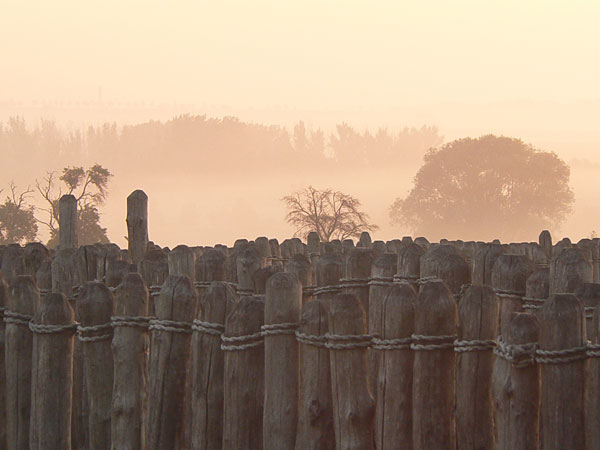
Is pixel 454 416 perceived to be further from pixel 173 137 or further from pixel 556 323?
pixel 173 137

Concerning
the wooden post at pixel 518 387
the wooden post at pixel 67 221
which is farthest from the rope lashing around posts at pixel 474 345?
the wooden post at pixel 67 221

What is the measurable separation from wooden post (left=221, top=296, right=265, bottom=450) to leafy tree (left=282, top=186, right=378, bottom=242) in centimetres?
3734

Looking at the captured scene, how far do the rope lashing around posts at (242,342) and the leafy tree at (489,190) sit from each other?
57906 mm

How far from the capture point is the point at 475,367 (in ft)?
17.5

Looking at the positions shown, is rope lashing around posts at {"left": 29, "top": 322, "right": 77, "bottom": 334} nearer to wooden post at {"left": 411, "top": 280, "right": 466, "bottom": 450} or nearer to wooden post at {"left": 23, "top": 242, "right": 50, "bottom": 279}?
wooden post at {"left": 411, "top": 280, "right": 466, "bottom": 450}

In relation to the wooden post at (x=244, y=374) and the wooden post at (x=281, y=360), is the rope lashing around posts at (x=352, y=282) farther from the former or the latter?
the wooden post at (x=281, y=360)

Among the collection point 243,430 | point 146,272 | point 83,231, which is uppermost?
point 83,231

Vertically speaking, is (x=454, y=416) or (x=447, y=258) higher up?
(x=447, y=258)

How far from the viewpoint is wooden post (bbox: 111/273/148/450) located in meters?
6.48

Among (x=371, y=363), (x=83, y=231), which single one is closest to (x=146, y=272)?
(x=371, y=363)

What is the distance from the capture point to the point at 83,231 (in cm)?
4516

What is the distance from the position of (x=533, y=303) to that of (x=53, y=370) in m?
3.90

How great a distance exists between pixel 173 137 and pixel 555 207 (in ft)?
204

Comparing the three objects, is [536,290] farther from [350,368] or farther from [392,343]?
[350,368]
